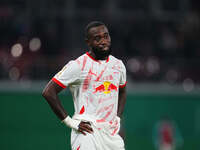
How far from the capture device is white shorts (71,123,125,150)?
19.5ft

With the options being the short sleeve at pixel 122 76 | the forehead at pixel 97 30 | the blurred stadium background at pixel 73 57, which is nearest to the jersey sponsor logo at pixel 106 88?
the short sleeve at pixel 122 76

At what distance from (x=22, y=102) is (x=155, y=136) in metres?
3.43

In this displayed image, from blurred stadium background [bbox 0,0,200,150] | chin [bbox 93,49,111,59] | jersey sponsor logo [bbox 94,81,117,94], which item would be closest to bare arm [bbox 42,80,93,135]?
jersey sponsor logo [bbox 94,81,117,94]

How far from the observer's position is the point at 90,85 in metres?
6.00

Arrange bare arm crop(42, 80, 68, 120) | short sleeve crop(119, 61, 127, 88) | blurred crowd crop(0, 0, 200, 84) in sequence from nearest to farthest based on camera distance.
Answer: bare arm crop(42, 80, 68, 120), short sleeve crop(119, 61, 127, 88), blurred crowd crop(0, 0, 200, 84)

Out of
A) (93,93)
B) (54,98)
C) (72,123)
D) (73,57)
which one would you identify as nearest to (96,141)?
(72,123)

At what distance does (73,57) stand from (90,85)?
734cm

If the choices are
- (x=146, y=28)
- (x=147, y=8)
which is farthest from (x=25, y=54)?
(x=147, y=8)

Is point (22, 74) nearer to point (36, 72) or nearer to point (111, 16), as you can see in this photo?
point (36, 72)

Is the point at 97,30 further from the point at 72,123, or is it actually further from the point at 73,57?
the point at 73,57

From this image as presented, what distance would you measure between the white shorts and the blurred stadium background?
700cm

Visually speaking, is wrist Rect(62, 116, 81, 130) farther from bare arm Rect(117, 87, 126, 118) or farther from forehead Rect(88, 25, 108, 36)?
forehead Rect(88, 25, 108, 36)

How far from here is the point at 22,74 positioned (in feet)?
42.7

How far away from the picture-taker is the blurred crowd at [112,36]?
13.2 metres
